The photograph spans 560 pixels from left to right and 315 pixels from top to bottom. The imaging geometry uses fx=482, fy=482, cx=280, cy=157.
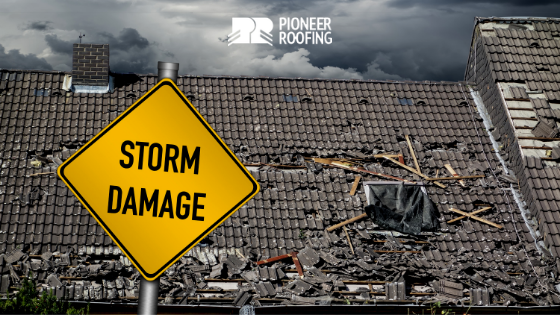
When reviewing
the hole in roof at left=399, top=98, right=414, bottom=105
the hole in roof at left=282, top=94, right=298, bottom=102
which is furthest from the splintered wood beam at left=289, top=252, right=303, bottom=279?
the hole in roof at left=399, top=98, right=414, bottom=105

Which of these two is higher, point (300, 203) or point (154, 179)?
point (300, 203)

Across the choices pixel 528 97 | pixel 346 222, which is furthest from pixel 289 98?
pixel 528 97

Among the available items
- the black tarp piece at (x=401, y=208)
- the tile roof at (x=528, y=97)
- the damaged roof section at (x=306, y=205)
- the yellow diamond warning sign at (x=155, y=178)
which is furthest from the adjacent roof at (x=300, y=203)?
the yellow diamond warning sign at (x=155, y=178)

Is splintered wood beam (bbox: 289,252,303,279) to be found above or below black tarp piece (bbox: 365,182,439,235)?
below

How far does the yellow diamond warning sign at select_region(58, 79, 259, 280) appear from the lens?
289 centimetres

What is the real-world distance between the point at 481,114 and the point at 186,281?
29.7 feet

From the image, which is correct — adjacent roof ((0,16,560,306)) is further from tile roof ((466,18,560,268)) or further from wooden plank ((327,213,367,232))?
tile roof ((466,18,560,268))

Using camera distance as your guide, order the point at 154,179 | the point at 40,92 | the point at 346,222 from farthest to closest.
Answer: the point at 40,92 → the point at 346,222 → the point at 154,179

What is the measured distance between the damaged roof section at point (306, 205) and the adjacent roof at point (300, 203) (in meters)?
0.03

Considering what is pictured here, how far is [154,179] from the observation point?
9.68 ft

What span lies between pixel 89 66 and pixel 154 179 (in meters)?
10.5

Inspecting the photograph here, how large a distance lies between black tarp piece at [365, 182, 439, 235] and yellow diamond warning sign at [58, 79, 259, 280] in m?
7.36

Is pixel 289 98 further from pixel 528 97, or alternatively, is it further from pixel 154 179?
pixel 154 179

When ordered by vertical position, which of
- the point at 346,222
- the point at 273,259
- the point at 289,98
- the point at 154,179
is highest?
the point at 289,98
